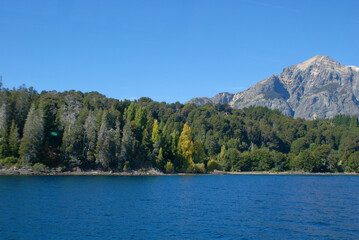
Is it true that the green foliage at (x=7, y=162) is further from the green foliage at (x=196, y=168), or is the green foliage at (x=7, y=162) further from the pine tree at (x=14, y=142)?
the green foliage at (x=196, y=168)

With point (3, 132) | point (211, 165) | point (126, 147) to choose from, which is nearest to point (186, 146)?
point (211, 165)

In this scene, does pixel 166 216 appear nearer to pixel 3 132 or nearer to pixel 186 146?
pixel 3 132

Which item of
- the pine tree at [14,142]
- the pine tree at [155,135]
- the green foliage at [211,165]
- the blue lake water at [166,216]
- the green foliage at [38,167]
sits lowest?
the blue lake water at [166,216]

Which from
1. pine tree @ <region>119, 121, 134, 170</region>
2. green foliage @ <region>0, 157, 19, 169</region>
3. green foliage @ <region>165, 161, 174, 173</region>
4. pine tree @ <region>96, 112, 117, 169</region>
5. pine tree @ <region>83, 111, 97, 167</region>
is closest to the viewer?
green foliage @ <region>0, 157, 19, 169</region>

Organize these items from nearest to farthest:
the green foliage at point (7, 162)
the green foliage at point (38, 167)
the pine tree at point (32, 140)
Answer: the green foliage at point (7, 162)
the green foliage at point (38, 167)
the pine tree at point (32, 140)

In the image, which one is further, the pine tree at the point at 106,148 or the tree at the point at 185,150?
the tree at the point at 185,150

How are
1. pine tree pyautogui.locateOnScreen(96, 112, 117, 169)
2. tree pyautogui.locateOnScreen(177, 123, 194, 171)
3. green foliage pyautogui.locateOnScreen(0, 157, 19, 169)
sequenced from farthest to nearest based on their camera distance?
tree pyautogui.locateOnScreen(177, 123, 194, 171)
pine tree pyautogui.locateOnScreen(96, 112, 117, 169)
green foliage pyautogui.locateOnScreen(0, 157, 19, 169)

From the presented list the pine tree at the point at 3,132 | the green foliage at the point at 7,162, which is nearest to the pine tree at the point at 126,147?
the green foliage at the point at 7,162

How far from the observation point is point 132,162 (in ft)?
381

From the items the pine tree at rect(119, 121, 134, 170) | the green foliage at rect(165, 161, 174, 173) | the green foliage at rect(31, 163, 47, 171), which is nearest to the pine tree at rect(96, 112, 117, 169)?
the pine tree at rect(119, 121, 134, 170)

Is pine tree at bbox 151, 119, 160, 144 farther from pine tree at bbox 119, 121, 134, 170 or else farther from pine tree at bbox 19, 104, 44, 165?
pine tree at bbox 19, 104, 44, 165

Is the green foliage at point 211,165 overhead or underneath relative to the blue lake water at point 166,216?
overhead

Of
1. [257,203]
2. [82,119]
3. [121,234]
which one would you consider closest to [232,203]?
[257,203]

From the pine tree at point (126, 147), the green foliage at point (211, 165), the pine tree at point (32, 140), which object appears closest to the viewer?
the pine tree at point (32, 140)
